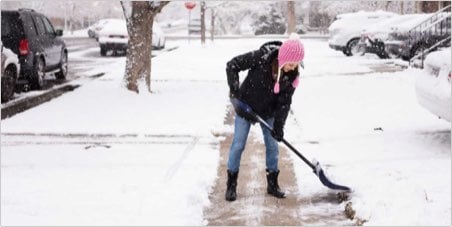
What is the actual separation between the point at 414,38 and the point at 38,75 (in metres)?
9.86

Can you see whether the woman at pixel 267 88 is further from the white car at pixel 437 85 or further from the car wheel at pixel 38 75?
the car wheel at pixel 38 75

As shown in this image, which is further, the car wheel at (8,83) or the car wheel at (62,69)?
the car wheel at (62,69)

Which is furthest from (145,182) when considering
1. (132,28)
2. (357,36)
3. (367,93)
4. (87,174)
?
(357,36)

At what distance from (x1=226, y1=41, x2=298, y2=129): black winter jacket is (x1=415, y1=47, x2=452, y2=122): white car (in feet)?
6.35

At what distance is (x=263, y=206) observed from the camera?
4660 millimetres

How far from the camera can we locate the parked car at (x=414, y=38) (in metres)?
14.9

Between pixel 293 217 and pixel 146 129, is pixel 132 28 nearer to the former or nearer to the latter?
pixel 146 129

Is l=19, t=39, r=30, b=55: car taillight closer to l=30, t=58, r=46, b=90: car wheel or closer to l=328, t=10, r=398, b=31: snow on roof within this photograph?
l=30, t=58, r=46, b=90: car wheel

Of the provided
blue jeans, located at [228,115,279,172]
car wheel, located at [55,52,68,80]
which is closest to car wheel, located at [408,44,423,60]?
car wheel, located at [55,52,68,80]

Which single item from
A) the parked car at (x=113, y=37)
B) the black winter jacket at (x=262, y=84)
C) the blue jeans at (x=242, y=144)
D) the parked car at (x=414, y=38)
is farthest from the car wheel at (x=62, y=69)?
the black winter jacket at (x=262, y=84)

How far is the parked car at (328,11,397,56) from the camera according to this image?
1967 cm

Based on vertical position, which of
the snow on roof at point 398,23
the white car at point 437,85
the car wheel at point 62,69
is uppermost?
the snow on roof at point 398,23

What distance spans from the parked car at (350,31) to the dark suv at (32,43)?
10.2 m

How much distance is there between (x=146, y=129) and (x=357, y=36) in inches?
543
